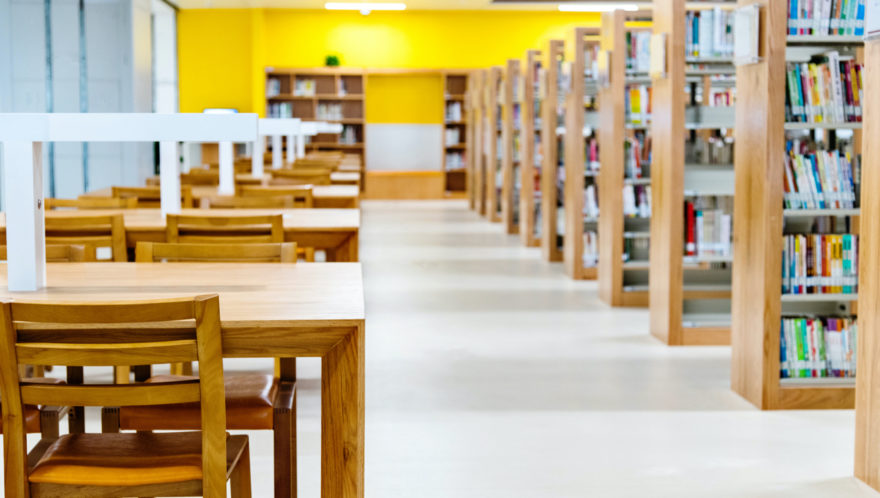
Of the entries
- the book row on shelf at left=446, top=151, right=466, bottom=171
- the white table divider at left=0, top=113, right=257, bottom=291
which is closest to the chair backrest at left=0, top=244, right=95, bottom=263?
the white table divider at left=0, top=113, right=257, bottom=291

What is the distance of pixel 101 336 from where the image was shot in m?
2.17

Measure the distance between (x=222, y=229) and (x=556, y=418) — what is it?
4.94 feet

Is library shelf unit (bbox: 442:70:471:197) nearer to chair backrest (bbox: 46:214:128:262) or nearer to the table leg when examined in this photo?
chair backrest (bbox: 46:214:128:262)

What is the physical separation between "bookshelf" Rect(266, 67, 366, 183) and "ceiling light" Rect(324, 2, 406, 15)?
973 mm

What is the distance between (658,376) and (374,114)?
13838mm

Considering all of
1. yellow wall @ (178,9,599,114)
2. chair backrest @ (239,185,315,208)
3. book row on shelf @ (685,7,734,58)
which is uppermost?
yellow wall @ (178,9,599,114)

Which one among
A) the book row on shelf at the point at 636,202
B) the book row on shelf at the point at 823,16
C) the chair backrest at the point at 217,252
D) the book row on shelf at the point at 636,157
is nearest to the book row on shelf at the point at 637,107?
the book row on shelf at the point at 636,157

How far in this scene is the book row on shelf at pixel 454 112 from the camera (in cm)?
1770

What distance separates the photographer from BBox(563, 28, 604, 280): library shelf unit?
7.83 metres

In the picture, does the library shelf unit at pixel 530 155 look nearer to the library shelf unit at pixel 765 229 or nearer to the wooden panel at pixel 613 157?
the wooden panel at pixel 613 157

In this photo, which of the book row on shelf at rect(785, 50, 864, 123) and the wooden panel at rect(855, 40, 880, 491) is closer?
the wooden panel at rect(855, 40, 880, 491)

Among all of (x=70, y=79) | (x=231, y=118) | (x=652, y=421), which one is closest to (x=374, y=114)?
(x=70, y=79)

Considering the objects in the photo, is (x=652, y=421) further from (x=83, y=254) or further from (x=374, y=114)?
(x=374, y=114)

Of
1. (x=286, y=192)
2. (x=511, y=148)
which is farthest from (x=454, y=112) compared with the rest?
(x=286, y=192)
